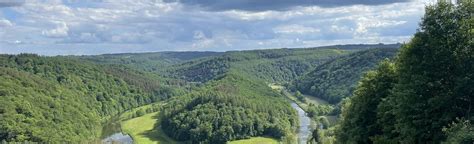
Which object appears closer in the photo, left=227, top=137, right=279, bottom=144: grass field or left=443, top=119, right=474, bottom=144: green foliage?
left=443, top=119, right=474, bottom=144: green foliage

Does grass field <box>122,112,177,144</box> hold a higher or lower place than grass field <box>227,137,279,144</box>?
lower

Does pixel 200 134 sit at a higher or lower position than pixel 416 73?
lower

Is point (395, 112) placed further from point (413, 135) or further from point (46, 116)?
point (46, 116)

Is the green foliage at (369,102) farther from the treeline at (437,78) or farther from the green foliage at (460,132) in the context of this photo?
the green foliage at (460,132)

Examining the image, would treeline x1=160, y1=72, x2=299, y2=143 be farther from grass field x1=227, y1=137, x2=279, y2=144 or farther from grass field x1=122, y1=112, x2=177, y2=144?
grass field x1=122, y1=112, x2=177, y2=144

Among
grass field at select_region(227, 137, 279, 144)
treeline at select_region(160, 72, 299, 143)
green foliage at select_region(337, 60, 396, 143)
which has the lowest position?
grass field at select_region(227, 137, 279, 144)

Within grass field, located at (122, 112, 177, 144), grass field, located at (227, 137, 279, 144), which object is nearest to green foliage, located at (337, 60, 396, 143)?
grass field, located at (227, 137, 279, 144)

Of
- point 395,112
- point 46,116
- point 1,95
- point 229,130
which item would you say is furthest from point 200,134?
point 395,112

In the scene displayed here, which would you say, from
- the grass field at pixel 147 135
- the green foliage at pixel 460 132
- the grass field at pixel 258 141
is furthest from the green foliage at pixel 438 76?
the grass field at pixel 147 135
